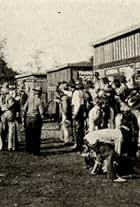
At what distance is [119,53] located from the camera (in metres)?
A: 17.6

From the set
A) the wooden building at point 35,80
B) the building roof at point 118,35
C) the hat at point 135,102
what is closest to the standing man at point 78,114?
the hat at point 135,102

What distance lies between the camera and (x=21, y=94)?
63.5 ft

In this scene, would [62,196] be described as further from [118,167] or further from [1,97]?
[1,97]

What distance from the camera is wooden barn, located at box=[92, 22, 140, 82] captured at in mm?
16202

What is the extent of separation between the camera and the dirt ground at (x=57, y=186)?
7.40 meters

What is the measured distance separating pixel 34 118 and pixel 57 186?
4.32m

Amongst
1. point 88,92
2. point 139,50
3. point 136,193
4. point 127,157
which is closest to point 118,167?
point 127,157

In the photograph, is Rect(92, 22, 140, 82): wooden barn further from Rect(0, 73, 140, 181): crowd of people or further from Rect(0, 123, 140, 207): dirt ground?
Rect(0, 123, 140, 207): dirt ground

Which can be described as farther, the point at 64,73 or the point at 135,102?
the point at 64,73

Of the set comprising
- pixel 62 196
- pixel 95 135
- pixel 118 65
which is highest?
pixel 118 65

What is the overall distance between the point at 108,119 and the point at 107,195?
383 centimetres

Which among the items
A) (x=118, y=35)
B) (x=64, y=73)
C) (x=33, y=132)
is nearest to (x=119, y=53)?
(x=118, y=35)

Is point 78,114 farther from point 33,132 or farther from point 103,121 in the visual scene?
point 103,121

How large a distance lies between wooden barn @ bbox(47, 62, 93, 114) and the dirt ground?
1221 centimetres
